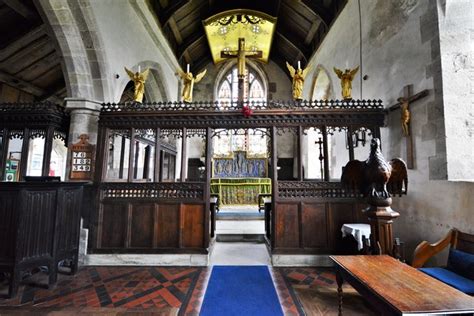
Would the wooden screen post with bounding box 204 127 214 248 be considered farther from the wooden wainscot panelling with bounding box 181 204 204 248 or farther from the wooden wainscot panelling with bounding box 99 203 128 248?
the wooden wainscot panelling with bounding box 99 203 128 248

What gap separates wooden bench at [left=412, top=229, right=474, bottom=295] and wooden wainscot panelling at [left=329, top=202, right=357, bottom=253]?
3.59 feet

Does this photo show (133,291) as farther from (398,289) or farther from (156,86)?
(156,86)

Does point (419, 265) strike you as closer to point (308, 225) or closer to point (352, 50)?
point (308, 225)

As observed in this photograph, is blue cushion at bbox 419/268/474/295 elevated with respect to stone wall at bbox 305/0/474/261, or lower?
lower

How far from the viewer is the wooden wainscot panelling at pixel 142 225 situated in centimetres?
352

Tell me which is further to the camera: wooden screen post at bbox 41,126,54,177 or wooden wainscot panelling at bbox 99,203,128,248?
wooden screen post at bbox 41,126,54,177

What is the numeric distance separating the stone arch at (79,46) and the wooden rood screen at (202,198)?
629 millimetres

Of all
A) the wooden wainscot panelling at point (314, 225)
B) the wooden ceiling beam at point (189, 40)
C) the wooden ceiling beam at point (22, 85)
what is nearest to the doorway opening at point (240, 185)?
the wooden wainscot panelling at point (314, 225)

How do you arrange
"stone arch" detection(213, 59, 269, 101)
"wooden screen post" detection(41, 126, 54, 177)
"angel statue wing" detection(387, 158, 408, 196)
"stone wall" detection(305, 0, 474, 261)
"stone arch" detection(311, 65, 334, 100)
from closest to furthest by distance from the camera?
"angel statue wing" detection(387, 158, 408, 196), "stone wall" detection(305, 0, 474, 261), "wooden screen post" detection(41, 126, 54, 177), "stone arch" detection(311, 65, 334, 100), "stone arch" detection(213, 59, 269, 101)

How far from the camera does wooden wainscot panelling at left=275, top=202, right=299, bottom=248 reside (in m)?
3.49

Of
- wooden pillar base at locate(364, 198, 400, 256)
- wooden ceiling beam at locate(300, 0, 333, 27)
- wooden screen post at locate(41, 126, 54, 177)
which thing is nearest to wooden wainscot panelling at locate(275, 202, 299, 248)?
wooden pillar base at locate(364, 198, 400, 256)

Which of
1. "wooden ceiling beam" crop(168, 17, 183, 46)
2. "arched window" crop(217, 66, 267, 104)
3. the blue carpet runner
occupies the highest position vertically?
"wooden ceiling beam" crop(168, 17, 183, 46)

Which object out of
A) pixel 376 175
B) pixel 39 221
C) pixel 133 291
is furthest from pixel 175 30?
pixel 376 175

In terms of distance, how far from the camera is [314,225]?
3.52m
